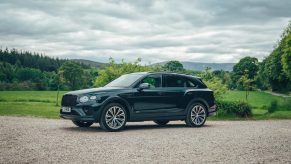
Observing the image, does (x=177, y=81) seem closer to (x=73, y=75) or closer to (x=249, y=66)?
(x=73, y=75)

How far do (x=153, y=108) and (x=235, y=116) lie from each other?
9149 millimetres

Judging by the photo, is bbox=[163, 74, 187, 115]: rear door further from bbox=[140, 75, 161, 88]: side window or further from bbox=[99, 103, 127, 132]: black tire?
bbox=[99, 103, 127, 132]: black tire

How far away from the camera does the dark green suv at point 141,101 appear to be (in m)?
12.0

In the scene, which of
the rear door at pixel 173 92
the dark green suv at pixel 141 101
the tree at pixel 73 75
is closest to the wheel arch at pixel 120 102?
the dark green suv at pixel 141 101

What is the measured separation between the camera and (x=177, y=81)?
14.3 metres

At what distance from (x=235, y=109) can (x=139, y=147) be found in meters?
13.1

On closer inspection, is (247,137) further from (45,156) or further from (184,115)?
(45,156)

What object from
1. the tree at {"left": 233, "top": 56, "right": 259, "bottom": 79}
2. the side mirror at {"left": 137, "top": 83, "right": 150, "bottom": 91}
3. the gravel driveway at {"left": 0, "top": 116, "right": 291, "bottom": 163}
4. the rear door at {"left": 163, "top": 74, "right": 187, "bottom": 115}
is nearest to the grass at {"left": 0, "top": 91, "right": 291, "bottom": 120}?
the rear door at {"left": 163, "top": 74, "right": 187, "bottom": 115}

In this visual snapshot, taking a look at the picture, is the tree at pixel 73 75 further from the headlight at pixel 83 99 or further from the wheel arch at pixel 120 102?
the headlight at pixel 83 99

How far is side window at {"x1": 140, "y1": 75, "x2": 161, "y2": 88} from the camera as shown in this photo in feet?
44.0

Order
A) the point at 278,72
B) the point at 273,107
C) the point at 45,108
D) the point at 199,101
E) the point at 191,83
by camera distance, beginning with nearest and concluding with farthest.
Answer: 1. the point at 199,101
2. the point at 191,83
3. the point at 273,107
4. the point at 45,108
5. the point at 278,72

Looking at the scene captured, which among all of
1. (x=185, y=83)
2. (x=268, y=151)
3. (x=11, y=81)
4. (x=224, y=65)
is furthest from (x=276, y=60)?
(x=224, y=65)

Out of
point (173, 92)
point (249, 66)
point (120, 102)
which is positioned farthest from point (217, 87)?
point (249, 66)

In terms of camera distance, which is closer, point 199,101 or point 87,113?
point 87,113
